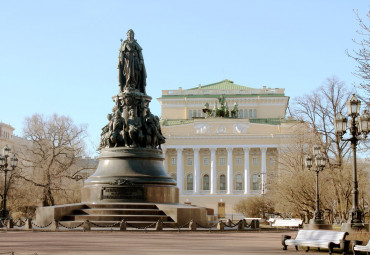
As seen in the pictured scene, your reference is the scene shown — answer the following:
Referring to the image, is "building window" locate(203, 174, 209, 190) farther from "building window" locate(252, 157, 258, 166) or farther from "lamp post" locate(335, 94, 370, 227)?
"lamp post" locate(335, 94, 370, 227)

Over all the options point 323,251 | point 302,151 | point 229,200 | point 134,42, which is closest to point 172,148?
point 229,200

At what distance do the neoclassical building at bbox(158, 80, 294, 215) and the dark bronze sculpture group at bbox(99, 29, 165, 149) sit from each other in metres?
76.0

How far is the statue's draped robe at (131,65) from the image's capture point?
30719mm

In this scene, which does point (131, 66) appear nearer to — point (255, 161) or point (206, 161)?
point (255, 161)

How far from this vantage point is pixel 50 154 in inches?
2499

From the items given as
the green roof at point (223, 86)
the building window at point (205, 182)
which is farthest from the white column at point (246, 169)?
the green roof at point (223, 86)

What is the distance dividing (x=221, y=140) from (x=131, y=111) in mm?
80336

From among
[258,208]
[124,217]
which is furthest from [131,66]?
[258,208]

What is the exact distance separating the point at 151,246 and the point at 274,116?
99.6 m

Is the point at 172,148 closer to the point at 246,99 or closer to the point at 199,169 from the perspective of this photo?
the point at 199,169

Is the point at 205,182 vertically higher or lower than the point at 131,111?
lower

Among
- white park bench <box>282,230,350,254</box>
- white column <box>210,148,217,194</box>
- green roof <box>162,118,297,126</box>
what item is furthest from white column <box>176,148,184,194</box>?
white park bench <box>282,230,350,254</box>

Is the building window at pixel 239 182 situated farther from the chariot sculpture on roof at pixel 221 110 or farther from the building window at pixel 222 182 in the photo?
the chariot sculpture on roof at pixel 221 110

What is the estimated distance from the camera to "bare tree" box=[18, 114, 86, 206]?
6119 centimetres
